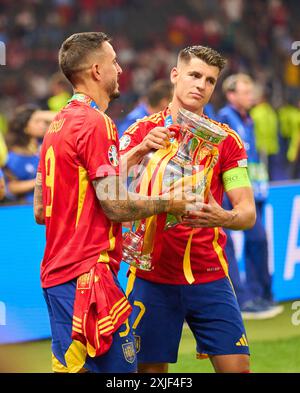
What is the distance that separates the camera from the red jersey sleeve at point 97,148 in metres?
4.01

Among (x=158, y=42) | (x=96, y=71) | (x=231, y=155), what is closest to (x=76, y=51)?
(x=96, y=71)

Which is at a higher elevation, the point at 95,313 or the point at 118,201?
the point at 118,201

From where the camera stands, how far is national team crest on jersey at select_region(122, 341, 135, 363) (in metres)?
4.12

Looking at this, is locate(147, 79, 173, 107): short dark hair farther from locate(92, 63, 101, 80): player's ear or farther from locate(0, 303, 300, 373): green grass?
locate(92, 63, 101, 80): player's ear

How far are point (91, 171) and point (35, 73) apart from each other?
16.4m

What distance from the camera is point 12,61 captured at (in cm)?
2020

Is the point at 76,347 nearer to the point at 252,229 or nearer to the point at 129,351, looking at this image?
the point at 129,351

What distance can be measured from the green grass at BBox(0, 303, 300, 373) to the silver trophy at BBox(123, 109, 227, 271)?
8.53 feet

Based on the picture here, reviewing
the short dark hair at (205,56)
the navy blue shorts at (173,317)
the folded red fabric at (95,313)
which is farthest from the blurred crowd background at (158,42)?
the folded red fabric at (95,313)

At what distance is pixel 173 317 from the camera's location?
4930 mm

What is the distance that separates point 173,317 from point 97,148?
1.32m

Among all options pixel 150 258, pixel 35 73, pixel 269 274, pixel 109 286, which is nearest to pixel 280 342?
pixel 269 274

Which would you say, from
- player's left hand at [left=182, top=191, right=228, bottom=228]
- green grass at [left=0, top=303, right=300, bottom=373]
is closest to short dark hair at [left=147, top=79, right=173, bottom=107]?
green grass at [left=0, top=303, right=300, bottom=373]
